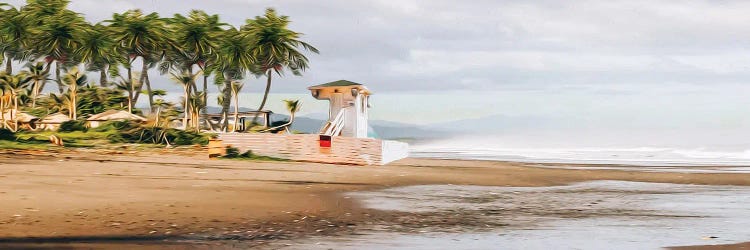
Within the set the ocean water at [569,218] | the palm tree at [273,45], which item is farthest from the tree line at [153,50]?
the ocean water at [569,218]

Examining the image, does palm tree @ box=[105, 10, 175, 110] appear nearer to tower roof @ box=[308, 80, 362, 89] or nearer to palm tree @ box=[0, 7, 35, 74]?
palm tree @ box=[0, 7, 35, 74]

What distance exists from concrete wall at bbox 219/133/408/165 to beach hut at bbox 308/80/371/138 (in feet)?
17.0

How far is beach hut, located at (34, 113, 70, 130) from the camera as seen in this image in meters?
51.7

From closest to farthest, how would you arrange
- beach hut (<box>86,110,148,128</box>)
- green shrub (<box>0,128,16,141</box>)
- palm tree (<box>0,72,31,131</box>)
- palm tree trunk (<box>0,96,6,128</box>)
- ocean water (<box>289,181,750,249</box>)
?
ocean water (<box>289,181,750,249</box>)
green shrub (<box>0,128,16,141</box>)
palm tree trunk (<box>0,96,6,128</box>)
palm tree (<box>0,72,31,131</box>)
beach hut (<box>86,110,148,128</box>)

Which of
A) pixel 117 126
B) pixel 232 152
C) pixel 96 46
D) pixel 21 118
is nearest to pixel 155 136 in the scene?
pixel 117 126

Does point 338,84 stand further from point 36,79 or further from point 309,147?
point 36,79

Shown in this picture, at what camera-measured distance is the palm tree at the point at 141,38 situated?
7288 centimetres

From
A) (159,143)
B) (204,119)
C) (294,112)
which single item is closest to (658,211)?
(159,143)

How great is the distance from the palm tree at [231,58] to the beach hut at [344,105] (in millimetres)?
25944

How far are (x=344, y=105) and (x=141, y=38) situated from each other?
34.9 m

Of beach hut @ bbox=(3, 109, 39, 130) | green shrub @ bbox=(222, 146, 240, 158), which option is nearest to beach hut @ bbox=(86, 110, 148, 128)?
beach hut @ bbox=(3, 109, 39, 130)

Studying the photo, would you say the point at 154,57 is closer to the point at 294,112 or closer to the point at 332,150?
the point at 294,112

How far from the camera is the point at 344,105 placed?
146ft

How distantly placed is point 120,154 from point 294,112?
26617 mm
